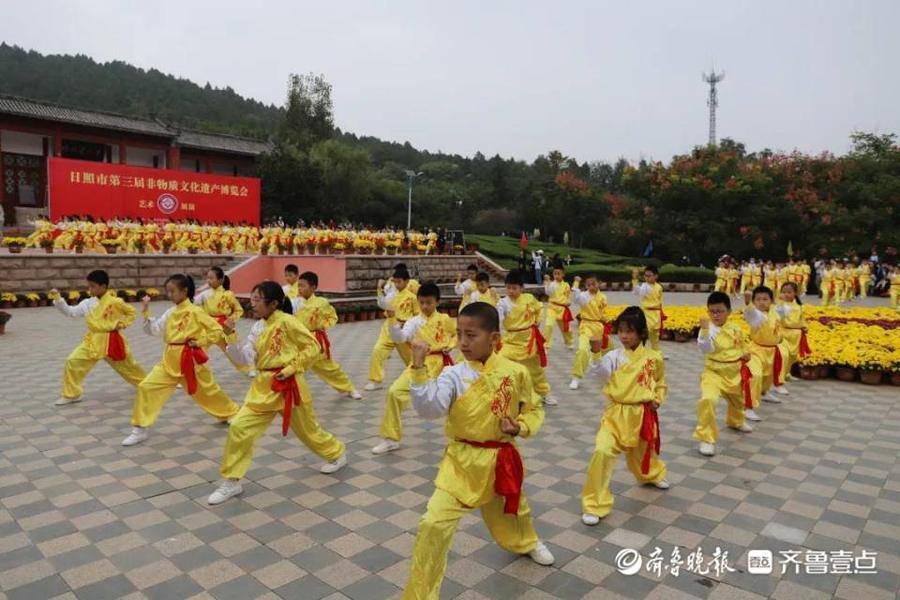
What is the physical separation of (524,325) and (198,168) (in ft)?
107

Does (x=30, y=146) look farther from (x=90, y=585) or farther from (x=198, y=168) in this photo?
(x=90, y=585)

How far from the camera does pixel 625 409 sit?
418 cm

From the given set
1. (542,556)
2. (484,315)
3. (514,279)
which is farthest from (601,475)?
(514,279)

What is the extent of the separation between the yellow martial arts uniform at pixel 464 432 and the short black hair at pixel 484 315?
0.18m

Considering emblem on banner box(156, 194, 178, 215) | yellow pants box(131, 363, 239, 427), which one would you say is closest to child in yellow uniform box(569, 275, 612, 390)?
yellow pants box(131, 363, 239, 427)

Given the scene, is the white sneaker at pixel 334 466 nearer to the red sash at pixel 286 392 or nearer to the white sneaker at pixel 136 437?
the red sash at pixel 286 392

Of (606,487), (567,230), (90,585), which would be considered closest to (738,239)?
(567,230)

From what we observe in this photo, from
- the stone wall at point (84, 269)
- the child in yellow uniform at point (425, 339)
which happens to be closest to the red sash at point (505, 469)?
the child in yellow uniform at point (425, 339)

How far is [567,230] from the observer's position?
143 ft

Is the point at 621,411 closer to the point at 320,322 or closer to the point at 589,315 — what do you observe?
the point at 320,322

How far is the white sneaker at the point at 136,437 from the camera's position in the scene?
17.7 feet

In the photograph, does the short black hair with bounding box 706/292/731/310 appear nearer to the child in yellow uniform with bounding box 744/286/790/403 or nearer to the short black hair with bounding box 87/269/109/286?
the child in yellow uniform with bounding box 744/286/790/403

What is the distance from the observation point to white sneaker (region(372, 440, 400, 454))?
17.7 ft

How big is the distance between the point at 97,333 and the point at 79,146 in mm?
29210
